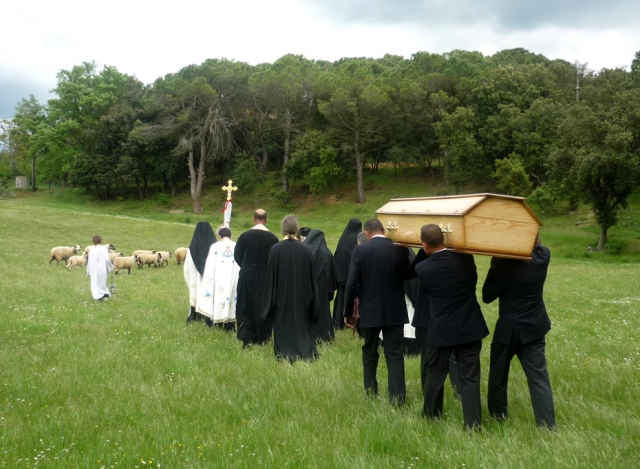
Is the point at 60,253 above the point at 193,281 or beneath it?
beneath

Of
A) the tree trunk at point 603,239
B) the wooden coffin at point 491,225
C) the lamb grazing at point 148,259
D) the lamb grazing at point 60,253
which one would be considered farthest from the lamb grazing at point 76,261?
the tree trunk at point 603,239

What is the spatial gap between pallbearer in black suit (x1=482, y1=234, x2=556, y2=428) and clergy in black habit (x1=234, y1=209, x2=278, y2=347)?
5016 mm

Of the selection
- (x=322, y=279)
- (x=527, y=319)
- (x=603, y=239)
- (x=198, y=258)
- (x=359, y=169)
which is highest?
(x=359, y=169)

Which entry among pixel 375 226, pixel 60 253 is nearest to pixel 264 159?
pixel 60 253

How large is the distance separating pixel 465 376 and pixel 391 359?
117cm

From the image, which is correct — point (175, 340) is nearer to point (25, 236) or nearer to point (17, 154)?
point (25, 236)

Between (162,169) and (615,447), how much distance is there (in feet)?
194

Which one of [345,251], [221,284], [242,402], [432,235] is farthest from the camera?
[221,284]

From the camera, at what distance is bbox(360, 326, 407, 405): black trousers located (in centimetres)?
682

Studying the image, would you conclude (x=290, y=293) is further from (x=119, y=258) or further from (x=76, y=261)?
(x=76, y=261)

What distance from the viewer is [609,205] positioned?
35.1m

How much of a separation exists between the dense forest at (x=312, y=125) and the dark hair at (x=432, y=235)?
34.4 meters

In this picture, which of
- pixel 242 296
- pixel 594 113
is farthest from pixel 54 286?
pixel 594 113

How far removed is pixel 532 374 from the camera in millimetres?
5969
